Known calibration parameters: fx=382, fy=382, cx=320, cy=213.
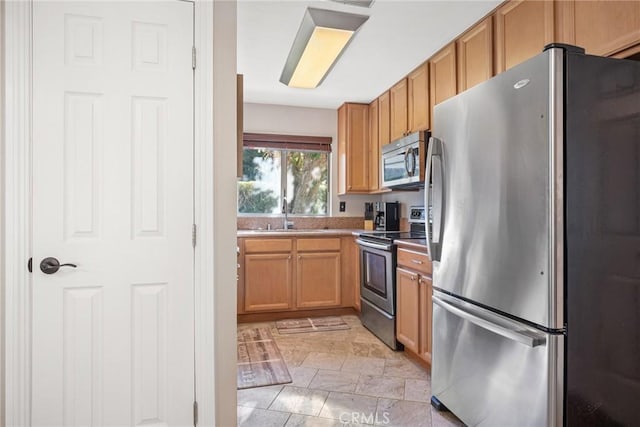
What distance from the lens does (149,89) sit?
1578mm

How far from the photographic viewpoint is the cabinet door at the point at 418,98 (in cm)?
306

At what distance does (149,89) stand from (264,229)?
9.30ft

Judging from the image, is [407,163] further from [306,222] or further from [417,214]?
[306,222]

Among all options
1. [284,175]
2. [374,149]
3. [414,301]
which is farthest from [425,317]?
[284,175]

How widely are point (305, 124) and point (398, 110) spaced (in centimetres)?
130

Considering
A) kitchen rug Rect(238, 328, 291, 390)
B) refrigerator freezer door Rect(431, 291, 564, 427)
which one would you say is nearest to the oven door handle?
refrigerator freezer door Rect(431, 291, 564, 427)

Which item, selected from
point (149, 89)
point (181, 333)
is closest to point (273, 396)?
point (181, 333)

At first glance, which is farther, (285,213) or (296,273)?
(285,213)

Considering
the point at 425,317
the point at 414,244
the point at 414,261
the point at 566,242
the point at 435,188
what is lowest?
the point at 425,317

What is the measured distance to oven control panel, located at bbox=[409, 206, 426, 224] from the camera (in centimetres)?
361

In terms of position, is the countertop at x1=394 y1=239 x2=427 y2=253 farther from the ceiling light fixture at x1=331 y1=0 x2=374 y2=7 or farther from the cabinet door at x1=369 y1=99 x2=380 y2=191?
the ceiling light fixture at x1=331 y1=0 x2=374 y2=7

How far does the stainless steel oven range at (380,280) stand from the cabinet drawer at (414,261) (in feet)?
0.37

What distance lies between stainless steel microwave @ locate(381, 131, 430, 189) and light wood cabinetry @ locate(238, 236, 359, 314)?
2.67 ft

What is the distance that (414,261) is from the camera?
2650 millimetres
